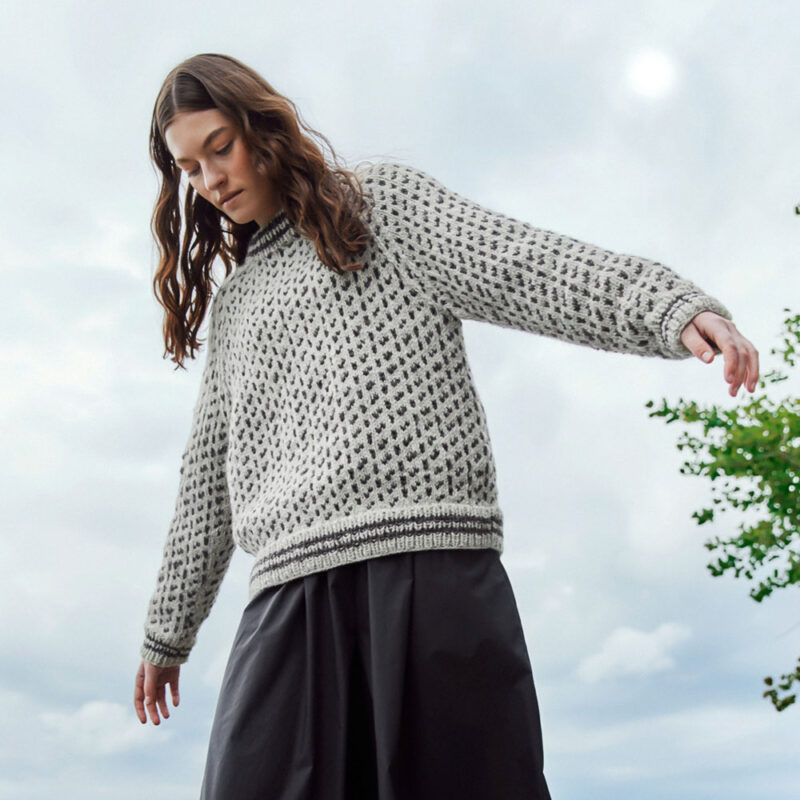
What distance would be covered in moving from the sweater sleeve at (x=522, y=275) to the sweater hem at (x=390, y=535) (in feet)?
1.01

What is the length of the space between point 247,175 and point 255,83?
17cm

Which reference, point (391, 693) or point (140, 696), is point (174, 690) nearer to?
point (140, 696)

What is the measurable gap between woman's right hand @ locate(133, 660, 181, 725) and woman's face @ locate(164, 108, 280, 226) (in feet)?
2.99

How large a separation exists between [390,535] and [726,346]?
0.55 metres

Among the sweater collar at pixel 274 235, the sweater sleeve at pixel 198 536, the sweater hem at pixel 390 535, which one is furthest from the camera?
the sweater sleeve at pixel 198 536

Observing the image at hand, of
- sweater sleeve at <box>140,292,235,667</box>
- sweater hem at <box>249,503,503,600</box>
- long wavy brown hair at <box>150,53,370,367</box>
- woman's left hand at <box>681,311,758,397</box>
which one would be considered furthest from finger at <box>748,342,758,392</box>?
sweater sleeve at <box>140,292,235,667</box>

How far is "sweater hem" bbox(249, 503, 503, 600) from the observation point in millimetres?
1553

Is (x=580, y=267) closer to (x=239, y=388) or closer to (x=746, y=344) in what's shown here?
(x=746, y=344)

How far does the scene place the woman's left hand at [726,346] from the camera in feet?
4.29

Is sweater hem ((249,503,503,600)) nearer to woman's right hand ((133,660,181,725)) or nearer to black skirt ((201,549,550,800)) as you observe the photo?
black skirt ((201,549,550,800))

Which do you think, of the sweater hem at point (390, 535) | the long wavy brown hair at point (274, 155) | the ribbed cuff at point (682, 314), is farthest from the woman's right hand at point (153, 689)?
the ribbed cuff at point (682, 314)

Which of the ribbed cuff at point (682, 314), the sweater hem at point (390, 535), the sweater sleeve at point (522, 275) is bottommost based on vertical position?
the sweater hem at point (390, 535)

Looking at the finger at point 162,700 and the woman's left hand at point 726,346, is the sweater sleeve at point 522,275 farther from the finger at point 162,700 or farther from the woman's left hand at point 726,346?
the finger at point 162,700

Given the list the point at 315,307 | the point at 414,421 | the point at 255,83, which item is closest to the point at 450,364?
the point at 414,421
